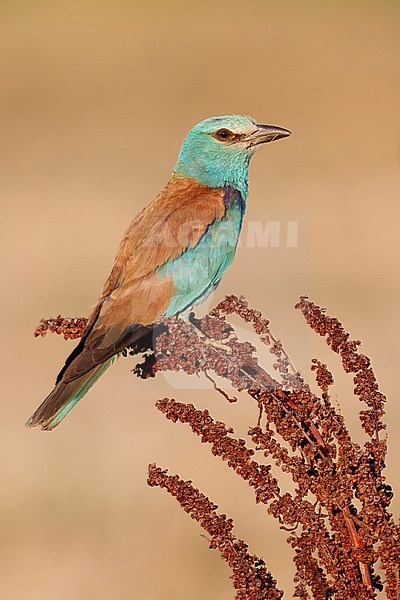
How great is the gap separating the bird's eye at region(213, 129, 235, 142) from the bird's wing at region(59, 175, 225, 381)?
0.13 metres

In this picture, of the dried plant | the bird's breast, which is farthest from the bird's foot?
the bird's breast

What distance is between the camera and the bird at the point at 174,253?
2.31 meters

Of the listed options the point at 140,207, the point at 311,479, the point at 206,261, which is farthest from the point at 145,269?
the point at 140,207

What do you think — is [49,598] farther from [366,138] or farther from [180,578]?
[366,138]

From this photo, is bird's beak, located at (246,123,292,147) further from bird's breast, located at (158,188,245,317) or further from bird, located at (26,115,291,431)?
bird's breast, located at (158,188,245,317)

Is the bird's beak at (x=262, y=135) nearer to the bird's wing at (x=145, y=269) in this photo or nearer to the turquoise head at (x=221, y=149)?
the turquoise head at (x=221, y=149)

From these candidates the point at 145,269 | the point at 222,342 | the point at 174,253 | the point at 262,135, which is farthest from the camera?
the point at 262,135

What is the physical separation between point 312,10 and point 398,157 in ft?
7.20

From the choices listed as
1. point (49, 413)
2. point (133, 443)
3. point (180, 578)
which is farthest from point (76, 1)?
point (49, 413)

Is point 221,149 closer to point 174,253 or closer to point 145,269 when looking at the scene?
point 174,253

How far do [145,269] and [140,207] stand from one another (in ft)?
13.4

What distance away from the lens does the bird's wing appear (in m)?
2.29

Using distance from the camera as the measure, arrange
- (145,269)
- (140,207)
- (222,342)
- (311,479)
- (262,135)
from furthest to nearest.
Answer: (140,207) → (262,135) → (145,269) → (222,342) → (311,479)

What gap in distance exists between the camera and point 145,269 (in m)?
2.51
